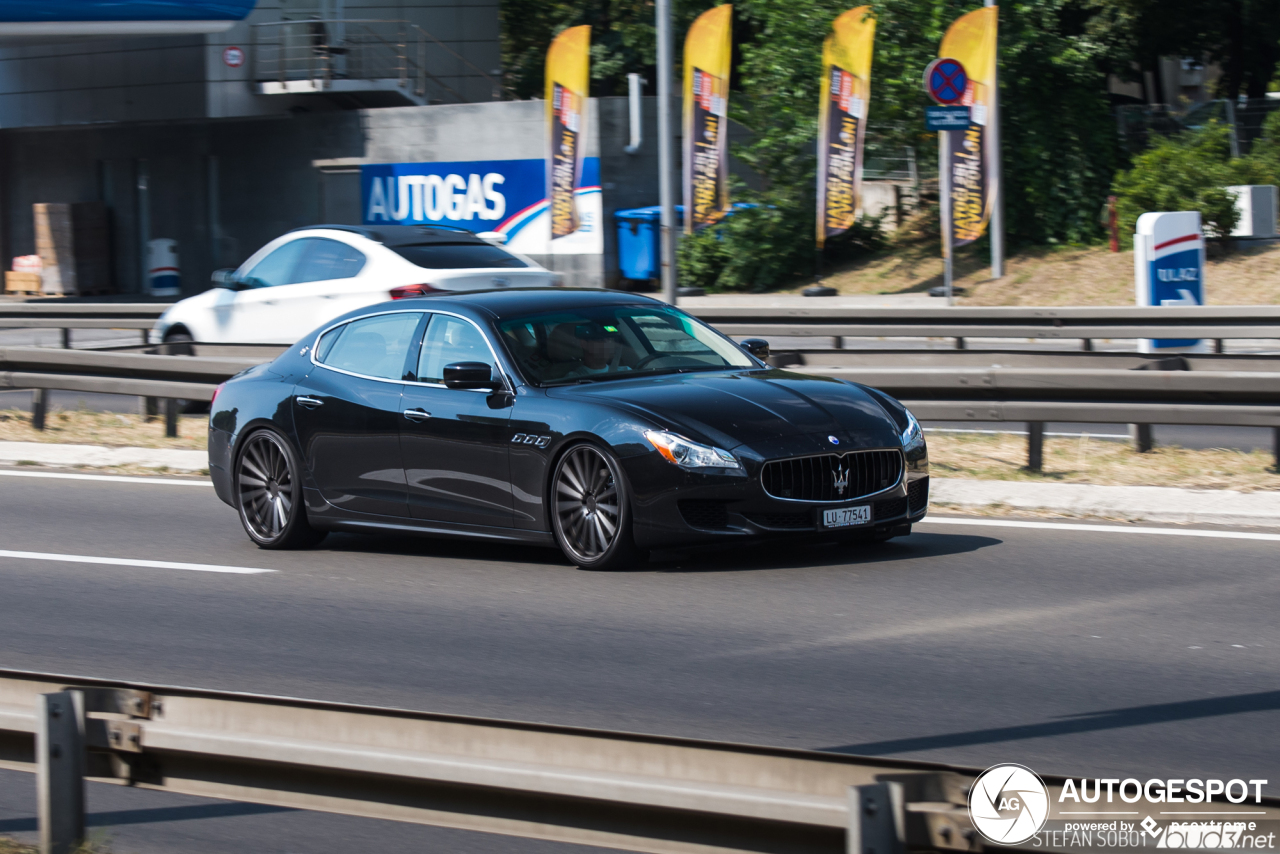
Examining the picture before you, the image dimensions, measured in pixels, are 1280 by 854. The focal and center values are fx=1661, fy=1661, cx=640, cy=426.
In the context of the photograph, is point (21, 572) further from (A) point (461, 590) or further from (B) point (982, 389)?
(B) point (982, 389)

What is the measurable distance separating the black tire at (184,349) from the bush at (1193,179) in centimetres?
1827

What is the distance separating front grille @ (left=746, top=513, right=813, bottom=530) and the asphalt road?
30 centimetres

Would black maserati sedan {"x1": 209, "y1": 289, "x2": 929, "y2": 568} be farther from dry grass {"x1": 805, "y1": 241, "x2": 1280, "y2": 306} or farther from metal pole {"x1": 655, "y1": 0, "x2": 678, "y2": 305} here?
dry grass {"x1": 805, "y1": 241, "x2": 1280, "y2": 306}

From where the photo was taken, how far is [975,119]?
3042 cm

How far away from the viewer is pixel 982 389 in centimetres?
1133

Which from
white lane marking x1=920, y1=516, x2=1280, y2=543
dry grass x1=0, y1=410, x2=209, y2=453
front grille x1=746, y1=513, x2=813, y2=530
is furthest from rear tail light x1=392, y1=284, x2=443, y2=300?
front grille x1=746, y1=513, x2=813, y2=530

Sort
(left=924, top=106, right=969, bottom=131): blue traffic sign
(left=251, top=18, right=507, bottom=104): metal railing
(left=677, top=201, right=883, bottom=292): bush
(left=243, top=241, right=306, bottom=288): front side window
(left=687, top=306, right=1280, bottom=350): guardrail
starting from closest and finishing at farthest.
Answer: (left=243, top=241, right=306, bottom=288): front side window < (left=687, top=306, right=1280, bottom=350): guardrail < (left=924, top=106, right=969, bottom=131): blue traffic sign < (left=677, top=201, right=883, bottom=292): bush < (left=251, top=18, right=507, bottom=104): metal railing

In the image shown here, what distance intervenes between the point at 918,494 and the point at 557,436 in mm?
1910

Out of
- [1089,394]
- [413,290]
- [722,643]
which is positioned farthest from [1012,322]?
[722,643]

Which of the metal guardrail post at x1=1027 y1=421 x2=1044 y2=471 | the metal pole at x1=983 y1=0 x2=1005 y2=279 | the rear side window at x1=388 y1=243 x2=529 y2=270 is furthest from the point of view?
the metal pole at x1=983 y1=0 x2=1005 y2=279

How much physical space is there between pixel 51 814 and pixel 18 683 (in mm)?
306

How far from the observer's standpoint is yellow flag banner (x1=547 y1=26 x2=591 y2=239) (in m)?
32.1

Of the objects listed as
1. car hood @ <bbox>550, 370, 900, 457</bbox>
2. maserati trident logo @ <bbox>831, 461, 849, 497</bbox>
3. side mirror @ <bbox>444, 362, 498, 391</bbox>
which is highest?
side mirror @ <bbox>444, 362, 498, 391</bbox>

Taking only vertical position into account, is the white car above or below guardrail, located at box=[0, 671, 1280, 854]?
above
